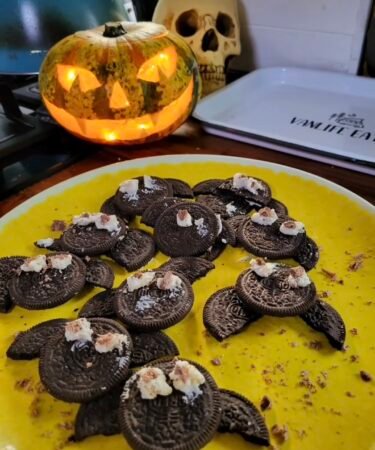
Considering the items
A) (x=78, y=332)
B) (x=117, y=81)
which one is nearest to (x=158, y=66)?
(x=117, y=81)

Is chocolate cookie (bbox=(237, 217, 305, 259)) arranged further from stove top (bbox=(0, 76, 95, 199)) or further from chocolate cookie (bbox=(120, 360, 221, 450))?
stove top (bbox=(0, 76, 95, 199))

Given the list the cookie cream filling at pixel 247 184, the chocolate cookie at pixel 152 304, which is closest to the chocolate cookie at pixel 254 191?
the cookie cream filling at pixel 247 184

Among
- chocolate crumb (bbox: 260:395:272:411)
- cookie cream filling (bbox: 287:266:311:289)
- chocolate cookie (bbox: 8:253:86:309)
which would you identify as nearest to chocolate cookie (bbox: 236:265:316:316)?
cookie cream filling (bbox: 287:266:311:289)

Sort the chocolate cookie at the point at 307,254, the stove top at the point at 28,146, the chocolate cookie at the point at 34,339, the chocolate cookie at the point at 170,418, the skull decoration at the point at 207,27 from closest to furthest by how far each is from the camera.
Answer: the chocolate cookie at the point at 170,418, the chocolate cookie at the point at 34,339, the chocolate cookie at the point at 307,254, the stove top at the point at 28,146, the skull decoration at the point at 207,27

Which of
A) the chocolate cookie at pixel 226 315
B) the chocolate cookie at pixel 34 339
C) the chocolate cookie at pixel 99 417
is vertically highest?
the chocolate cookie at pixel 34 339

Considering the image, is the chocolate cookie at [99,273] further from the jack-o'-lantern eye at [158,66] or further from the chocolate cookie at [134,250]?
the jack-o'-lantern eye at [158,66]

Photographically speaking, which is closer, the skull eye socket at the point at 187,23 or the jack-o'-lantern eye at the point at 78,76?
the jack-o'-lantern eye at the point at 78,76

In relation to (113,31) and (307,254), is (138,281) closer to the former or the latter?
(307,254)

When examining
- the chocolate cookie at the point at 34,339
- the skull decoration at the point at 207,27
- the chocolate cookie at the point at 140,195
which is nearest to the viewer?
the chocolate cookie at the point at 34,339
